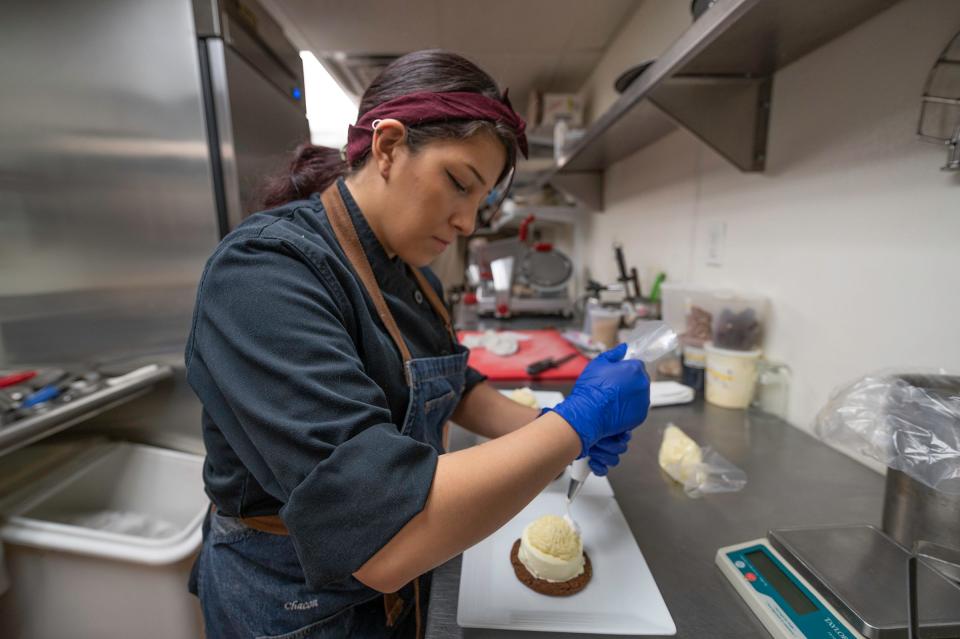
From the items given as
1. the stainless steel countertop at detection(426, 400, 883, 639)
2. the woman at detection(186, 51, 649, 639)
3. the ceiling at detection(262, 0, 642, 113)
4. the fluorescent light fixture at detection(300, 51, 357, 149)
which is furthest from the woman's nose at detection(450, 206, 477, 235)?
the fluorescent light fixture at detection(300, 51, 357, 149)

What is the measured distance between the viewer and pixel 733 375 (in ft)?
3.63

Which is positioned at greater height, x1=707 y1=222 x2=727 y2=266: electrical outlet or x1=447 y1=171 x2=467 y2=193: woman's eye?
x1=447 y1=171 x2=467 y2=193: woman's eye

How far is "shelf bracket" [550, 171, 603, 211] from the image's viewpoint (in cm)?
256

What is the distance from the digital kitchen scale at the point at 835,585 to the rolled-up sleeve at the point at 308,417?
1.51ft

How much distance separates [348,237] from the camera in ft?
2.10

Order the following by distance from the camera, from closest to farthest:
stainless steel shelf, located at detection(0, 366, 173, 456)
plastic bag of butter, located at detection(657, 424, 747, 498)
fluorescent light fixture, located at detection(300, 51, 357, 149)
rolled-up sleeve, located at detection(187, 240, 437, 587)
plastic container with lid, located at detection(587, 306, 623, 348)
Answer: rolled-up sleeve, located at detection(187, 240, 437, 587) < plastic bag of butter, located at detection(657, 424, 747, 498) < stainless steel shelf, located at detection(0, 366, 173, 456) < plastic container with lid, located at detection(587, 306, 623, 348) < fluorescent light fixture, located at detection(300, 51, 357, 149)

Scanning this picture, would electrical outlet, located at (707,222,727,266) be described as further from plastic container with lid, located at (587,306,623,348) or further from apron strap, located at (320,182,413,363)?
apron strap, located at (320,182,413,363)

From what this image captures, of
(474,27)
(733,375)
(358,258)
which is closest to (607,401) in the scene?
(358,258)

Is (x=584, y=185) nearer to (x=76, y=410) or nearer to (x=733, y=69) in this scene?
(x=733, y=69)

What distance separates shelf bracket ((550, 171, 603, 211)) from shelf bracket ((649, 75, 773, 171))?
1506 mm

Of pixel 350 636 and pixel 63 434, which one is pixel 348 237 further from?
pixel 63 434

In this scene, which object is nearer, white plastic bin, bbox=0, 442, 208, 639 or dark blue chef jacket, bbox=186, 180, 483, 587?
dark blue chef jacket, bbox=186, 180, 483, 587

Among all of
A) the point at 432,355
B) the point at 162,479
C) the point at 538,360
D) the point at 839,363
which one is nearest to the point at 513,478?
the point at 432,355

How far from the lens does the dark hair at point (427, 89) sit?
60cm
